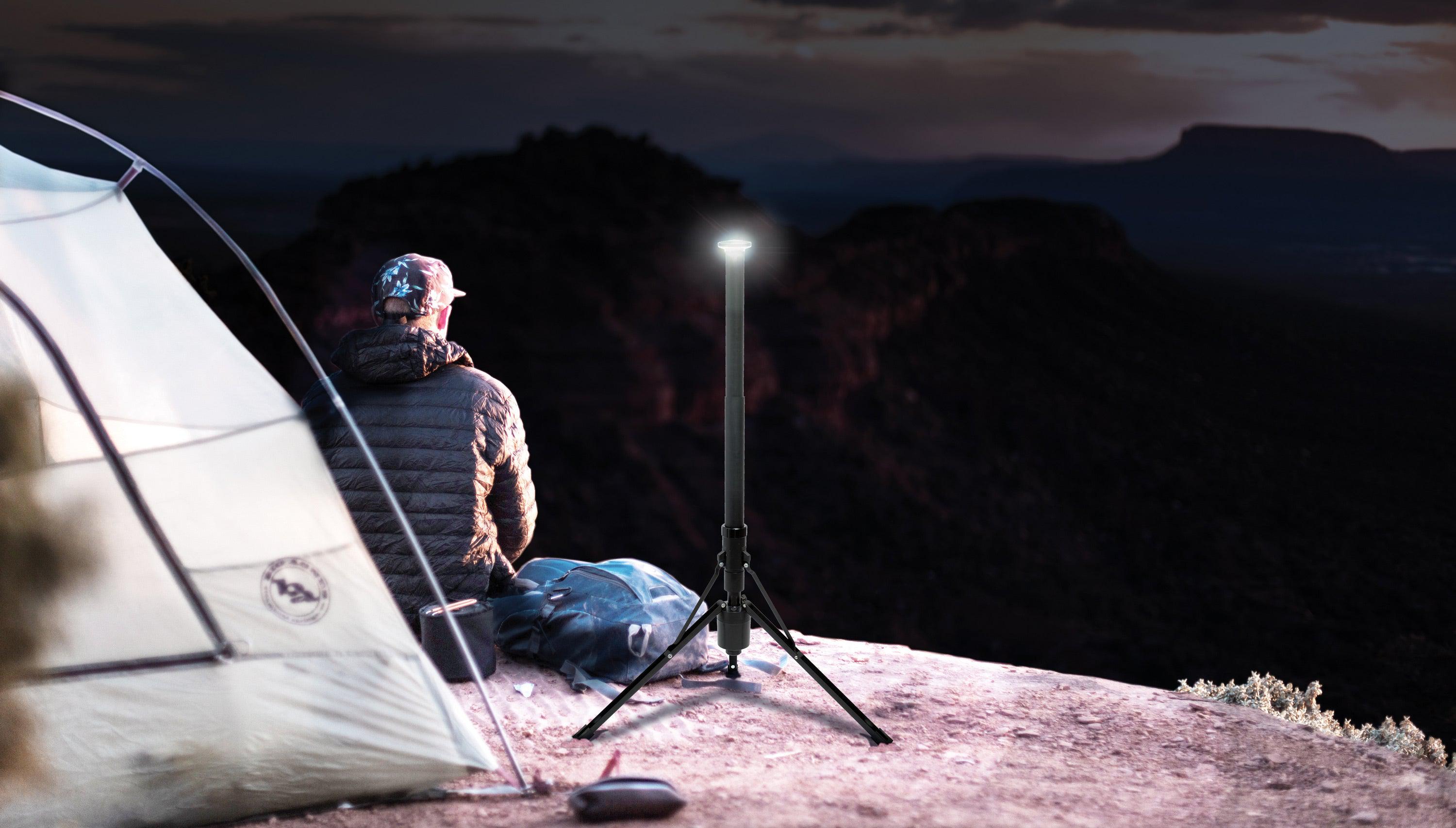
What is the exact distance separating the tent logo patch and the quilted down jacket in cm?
Result: 72

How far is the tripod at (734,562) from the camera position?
11.3 ft

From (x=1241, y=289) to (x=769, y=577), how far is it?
3245 cm

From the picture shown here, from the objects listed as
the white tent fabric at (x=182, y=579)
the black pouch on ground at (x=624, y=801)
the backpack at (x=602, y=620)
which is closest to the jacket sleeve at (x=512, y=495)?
the backpack at (x=602, y=620)

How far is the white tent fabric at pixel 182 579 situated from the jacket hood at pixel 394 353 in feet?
2.07

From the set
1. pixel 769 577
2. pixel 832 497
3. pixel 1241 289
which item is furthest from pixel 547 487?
pixel 1241 289

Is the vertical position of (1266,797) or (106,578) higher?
(106,578)

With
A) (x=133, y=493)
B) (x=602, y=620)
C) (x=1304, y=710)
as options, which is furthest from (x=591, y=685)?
(x=1304, y=710)

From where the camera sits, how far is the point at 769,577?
988 inches

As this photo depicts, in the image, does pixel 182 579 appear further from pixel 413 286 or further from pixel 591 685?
pixel 591 685

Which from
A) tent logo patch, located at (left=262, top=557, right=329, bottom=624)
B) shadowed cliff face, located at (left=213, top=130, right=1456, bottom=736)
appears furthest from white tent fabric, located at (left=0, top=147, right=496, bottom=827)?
shadowed cliff face, located at (left=213, top=130, right=1456, bottom=736)

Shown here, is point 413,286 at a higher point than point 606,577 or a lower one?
higher

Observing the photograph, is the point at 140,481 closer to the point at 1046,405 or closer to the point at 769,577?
the point at 769,577

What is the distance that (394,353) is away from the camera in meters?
3.74

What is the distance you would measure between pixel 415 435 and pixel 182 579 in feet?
3.12
